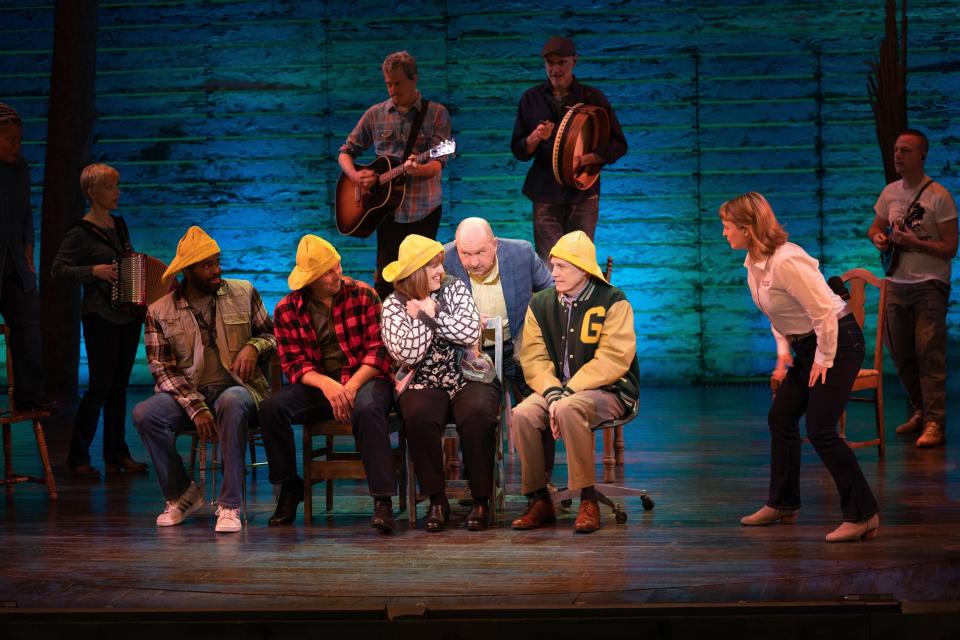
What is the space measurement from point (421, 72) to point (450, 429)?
5514 millimetres

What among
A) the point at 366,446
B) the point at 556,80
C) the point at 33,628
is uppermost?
the point at 556,80

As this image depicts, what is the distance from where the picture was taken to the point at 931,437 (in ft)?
21.7

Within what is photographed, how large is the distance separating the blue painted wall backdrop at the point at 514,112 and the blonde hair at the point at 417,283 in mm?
4968

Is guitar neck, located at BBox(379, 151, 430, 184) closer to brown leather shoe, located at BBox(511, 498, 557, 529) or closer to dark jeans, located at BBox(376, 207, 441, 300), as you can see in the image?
dark jeans, located at BBox(376, 207, 441, 300)

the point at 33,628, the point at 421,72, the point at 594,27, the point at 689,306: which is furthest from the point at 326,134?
the point at 33,628

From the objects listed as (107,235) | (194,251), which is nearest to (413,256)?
(194,251)

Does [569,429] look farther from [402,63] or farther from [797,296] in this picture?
[402,63]

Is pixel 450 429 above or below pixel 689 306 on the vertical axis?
below

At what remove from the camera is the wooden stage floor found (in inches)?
158

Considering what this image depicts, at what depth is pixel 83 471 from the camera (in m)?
6.41

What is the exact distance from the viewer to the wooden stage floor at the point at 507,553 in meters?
4.01

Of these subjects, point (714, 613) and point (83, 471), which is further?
point (83, 471)

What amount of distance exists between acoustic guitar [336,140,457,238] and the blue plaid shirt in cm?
5

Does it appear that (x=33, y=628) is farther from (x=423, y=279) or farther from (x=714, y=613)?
(x=423, y=279)
